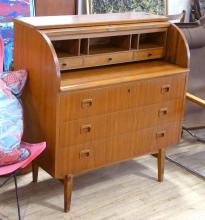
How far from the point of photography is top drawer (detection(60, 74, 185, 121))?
2.29 meters

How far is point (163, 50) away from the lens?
2811mm

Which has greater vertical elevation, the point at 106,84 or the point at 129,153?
the point at 106,84

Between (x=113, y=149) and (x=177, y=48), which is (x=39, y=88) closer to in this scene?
(x=113, y=149)

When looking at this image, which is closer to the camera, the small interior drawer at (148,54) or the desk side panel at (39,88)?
the desk side panel at (39,88)

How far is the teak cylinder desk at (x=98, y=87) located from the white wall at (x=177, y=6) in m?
1.17

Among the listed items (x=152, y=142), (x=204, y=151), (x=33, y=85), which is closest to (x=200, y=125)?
(x=204, y=151)

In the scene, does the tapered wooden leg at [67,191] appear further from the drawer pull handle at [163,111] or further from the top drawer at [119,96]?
the drawer pull handle at [163,111]

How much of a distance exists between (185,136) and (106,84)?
58.7 inches

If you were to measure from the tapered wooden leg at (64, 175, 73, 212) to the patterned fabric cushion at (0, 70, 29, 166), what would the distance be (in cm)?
32

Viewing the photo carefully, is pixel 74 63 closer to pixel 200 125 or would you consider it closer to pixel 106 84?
pixel 106 84

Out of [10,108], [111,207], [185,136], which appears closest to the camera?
[10,108]

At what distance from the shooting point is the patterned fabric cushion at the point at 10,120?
220cm

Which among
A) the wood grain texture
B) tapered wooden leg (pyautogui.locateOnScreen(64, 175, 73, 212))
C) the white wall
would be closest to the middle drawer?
tapered wooden leg (pyautogui.locateOnScreen(64, 175, 73, 212))

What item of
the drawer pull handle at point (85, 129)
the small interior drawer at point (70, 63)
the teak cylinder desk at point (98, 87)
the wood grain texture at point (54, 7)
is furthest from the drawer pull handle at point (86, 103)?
the wood grain texture at point (54, 7)
